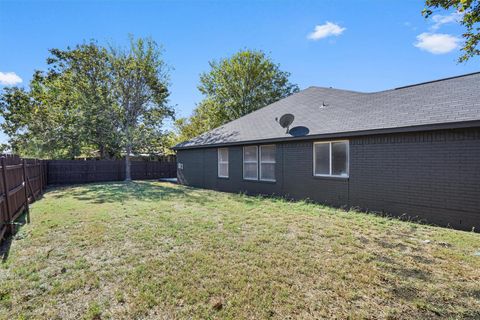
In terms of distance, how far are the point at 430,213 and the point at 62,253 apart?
7.66 metres

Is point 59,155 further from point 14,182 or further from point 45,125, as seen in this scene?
point 14,182

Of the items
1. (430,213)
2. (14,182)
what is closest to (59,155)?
(14,182)

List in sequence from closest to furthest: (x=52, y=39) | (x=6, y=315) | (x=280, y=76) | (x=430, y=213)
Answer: (x=6, y=315) < (x=430, y=213) < (x=52, y=39) < (x=280, y=76)

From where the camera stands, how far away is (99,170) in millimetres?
17656

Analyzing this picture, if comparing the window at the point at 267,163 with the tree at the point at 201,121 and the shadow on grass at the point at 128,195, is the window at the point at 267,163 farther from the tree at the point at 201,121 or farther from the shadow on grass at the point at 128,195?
the tree at the point at 201,121

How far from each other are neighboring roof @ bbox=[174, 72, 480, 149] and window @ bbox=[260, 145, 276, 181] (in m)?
0.60

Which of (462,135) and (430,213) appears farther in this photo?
(430,213)

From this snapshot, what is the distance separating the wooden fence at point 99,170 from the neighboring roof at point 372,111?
32.5 feet

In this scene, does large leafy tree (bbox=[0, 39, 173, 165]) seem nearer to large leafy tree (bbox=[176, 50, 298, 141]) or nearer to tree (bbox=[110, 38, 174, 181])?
tree (bbox=[110, 38, 174, 181])

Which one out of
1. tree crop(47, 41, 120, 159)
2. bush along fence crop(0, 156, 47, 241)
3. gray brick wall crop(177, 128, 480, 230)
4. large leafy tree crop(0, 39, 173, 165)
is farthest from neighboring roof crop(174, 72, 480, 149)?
tree crop(47, 41, 120, 159)

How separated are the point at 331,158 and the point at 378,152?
1.45 m

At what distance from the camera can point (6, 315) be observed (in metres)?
2.49

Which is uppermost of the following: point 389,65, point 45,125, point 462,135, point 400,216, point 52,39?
point 52,39

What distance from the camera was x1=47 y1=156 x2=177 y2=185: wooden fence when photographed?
16078mm
